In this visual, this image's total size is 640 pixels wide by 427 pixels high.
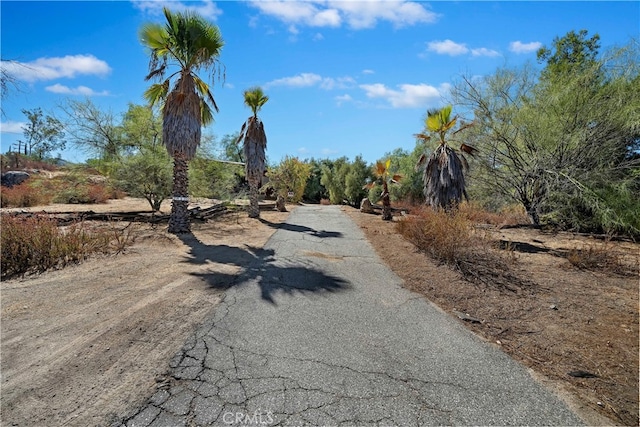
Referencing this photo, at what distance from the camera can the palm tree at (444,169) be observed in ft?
45.7

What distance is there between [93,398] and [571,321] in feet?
21.2

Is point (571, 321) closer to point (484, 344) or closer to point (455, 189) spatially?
point (484, 344)

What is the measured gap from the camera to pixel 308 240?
37.9 feet

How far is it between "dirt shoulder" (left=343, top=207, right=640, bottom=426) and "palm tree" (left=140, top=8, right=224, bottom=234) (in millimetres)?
8429

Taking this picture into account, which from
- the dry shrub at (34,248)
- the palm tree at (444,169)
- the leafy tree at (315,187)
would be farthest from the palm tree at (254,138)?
the leafy tree at (315,187)

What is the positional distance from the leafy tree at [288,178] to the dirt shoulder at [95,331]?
2537cm

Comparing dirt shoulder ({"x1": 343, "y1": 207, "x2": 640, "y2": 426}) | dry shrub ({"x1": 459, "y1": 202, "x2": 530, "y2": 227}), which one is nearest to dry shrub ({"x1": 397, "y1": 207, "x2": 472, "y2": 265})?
dirt shoulder ({"x1": 343, "y1": 207, "x2": 640, "y2": 426})

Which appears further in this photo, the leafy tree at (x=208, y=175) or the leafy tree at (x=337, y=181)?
the leafy tree at (x=337, y=181)

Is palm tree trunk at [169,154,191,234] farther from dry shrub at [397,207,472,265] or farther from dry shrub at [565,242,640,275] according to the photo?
dry shrub at [565,242,640,275]

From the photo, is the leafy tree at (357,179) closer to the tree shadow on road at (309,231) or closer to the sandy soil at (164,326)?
the tree shadow on road at (309,231)

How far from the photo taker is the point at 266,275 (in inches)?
277

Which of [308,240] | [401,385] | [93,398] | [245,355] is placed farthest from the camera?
[308,240]

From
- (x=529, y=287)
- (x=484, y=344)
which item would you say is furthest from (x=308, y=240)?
(x=484, y=344)

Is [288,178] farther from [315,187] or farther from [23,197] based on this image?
[23,197]
